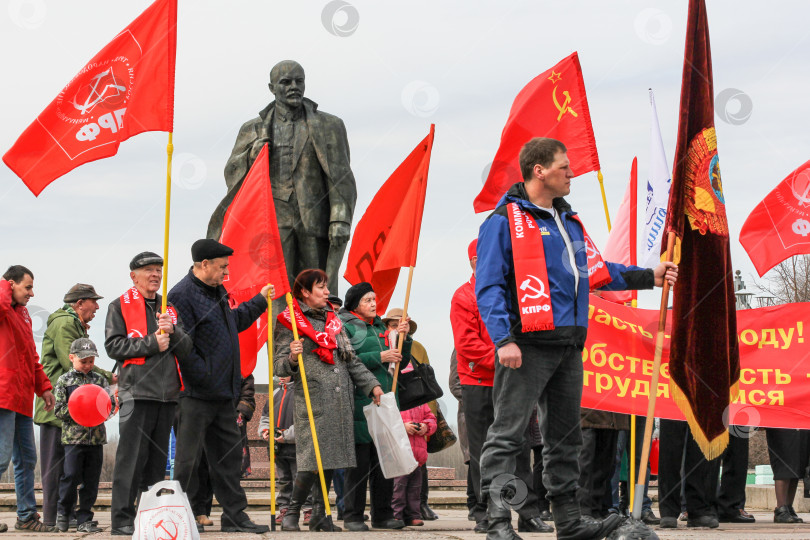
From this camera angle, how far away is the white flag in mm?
8500

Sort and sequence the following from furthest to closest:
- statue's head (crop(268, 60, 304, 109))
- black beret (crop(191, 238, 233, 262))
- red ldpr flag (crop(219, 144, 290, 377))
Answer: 1. statue's head (crop(268, 60, 304, 109))
2. red ldpr flag (crop(219, 144, 290, 377))
3. black beret (crop(191, 238, 233, 262))

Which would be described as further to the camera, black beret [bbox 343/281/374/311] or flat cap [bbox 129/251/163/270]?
black beret [bbox 343/281/374/311]

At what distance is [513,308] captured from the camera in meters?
5.82

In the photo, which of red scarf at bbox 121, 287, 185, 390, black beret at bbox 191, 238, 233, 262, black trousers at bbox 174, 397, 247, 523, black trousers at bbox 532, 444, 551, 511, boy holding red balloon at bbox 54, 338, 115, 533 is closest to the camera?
red scarf at bbox 121, 287, 185, 390

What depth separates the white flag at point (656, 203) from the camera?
8500mm

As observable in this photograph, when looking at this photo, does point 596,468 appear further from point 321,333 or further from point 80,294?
point 80,294

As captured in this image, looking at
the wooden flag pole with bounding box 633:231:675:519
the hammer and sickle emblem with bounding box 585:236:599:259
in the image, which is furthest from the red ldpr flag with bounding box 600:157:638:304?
the hammer and sickle emblem with bounding box 585:236:599:259

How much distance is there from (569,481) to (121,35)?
4367 mm

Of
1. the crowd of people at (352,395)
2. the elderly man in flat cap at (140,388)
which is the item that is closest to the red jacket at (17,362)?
the crowd of people at (352,395)

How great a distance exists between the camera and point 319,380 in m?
8.62

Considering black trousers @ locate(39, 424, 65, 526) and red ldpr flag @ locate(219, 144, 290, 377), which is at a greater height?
red ldpr flag @ locate(219, 144, 290, 377)

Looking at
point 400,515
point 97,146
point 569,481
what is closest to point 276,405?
point 400,515

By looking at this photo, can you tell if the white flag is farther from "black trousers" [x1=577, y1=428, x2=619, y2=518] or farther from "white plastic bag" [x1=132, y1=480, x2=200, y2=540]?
"white plastic bag" [x1=132, y1=480, x2=200, y2=540]

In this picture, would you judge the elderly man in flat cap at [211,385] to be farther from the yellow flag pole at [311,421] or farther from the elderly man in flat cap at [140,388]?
the yellow flag pole at [311,421]
